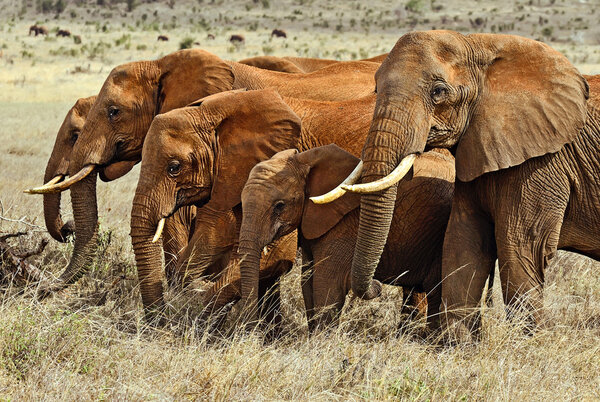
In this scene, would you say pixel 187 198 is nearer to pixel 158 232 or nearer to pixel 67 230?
pixel 158 232

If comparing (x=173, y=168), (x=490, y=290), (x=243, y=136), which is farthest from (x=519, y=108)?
(x=173, y=168)

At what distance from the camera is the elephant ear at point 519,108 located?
5.39 metres

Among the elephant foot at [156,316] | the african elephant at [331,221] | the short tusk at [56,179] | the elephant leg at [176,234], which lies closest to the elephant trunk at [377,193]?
the african elephant at [331,221]

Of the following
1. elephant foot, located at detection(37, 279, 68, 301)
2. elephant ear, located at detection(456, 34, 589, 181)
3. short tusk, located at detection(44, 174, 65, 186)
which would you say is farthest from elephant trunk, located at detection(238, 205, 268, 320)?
short tusk, located at detection(44, 174, 65, 186)

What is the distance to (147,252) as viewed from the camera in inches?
253

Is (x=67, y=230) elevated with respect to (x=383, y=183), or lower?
lower

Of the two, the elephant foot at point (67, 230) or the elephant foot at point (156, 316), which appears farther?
the elephant foot at point (67, 230)

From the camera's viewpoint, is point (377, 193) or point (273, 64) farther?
point (273, 64)

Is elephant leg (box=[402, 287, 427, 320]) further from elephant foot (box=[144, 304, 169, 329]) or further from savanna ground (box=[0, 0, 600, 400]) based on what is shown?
elephant foot (box=[144, 304, 169, 329])

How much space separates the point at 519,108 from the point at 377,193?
0.92 m

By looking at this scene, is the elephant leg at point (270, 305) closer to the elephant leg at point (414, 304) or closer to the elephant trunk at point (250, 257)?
the elephant trunk at point (250, 257)

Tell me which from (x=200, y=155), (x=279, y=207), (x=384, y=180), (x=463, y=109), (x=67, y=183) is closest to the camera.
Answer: (x=384, y=180)

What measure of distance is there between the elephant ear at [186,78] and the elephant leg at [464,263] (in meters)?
2.54

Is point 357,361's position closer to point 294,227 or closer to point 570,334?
point 294,227
